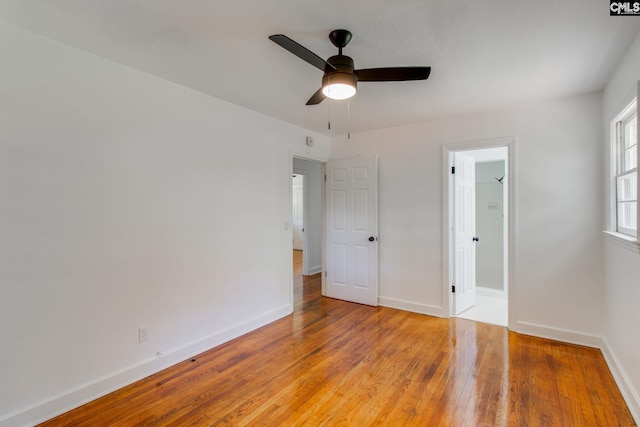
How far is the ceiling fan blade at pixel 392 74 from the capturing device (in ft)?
6.09

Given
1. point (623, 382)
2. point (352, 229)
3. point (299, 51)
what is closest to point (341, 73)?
point (299, 51)

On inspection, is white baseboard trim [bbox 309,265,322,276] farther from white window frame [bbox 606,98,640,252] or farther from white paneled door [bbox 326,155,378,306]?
white window frame [bbox 606,98,640,252]

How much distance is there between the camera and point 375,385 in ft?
7.54

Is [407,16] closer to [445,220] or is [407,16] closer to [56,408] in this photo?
[445,220]

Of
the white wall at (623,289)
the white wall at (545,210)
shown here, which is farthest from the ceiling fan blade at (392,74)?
the white wall at (545,210)

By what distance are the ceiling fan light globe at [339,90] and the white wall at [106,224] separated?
4.90 feet

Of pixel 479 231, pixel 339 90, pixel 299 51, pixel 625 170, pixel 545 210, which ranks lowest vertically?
pixel 479 231

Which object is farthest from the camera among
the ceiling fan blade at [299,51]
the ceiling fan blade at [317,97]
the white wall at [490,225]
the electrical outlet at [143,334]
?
the white wall at [490,225]

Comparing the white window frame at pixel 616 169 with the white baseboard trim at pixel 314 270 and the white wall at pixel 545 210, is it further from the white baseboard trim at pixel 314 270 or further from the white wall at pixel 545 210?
the white baseboard trim at pixel 314 270

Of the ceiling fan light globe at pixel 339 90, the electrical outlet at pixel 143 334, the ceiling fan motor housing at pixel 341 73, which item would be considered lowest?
the electrical outlet at pixel 143 334

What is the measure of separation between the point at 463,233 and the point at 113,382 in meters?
3.91

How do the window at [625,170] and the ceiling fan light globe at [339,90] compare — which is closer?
the ceiling fan light globe at [339,90]

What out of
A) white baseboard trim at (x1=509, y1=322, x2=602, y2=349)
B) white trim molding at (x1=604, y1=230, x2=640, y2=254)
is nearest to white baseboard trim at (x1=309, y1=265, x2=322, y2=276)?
white baseboard trim at (x1=509, y1=322, x2=602, y2=349)

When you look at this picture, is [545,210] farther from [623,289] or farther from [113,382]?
[113,382]
